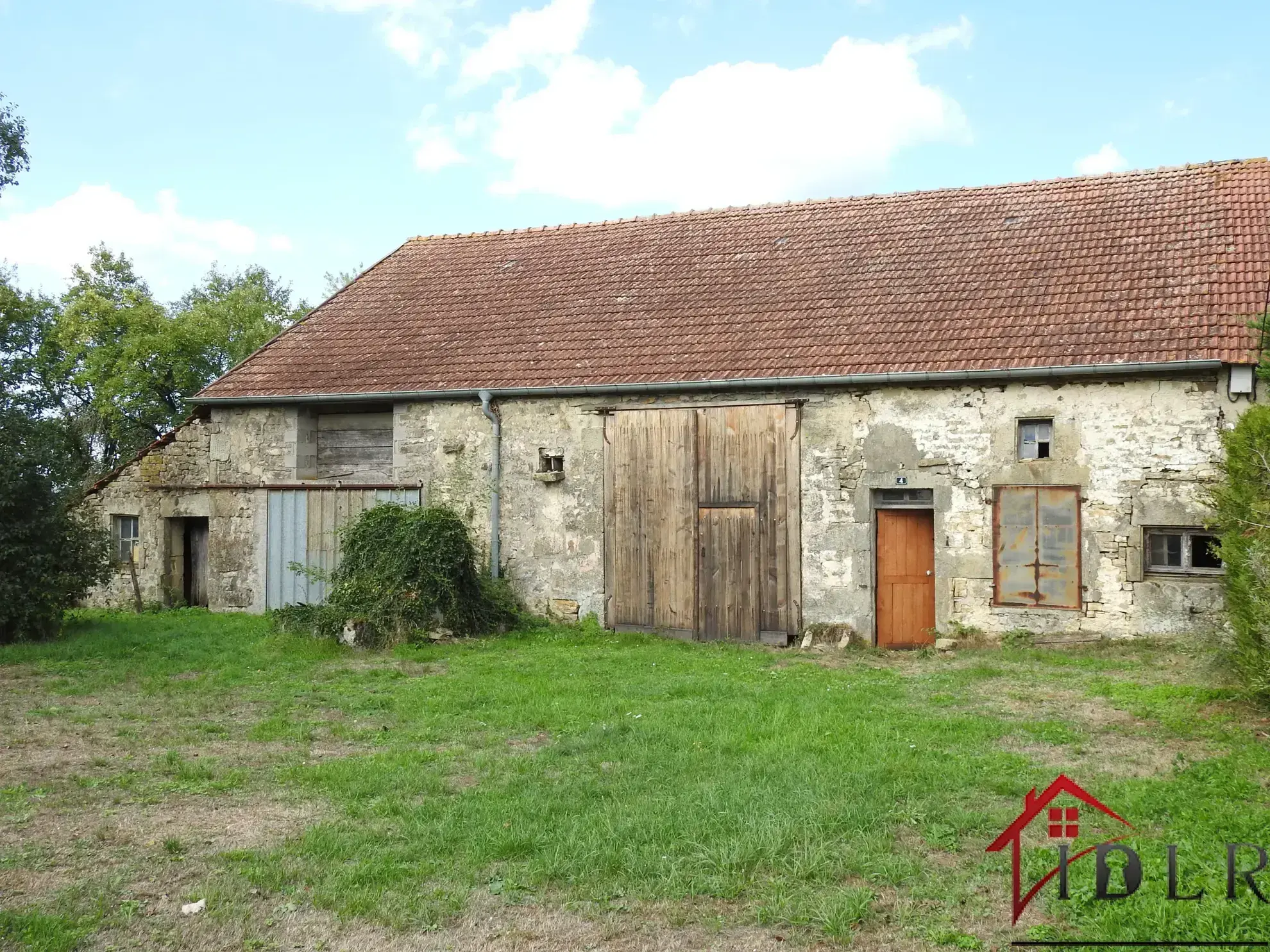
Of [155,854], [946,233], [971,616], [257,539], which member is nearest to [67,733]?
[155,854]

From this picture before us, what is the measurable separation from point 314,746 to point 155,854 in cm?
228

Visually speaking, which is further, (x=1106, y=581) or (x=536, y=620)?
(x=536, y=620)

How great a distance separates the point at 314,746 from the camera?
7379mm

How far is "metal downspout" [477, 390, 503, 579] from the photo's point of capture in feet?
45.6

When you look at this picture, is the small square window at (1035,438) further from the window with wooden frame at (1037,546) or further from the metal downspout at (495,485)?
the metal downspout at (495,485)

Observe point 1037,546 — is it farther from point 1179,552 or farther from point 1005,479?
point 1179,552

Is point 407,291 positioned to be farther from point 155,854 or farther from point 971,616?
point 155,854

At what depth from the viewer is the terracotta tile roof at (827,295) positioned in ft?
39.1

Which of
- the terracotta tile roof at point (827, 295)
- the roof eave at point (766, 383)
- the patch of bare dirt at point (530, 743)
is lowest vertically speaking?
the patch of bare dirt at point (530, 743)

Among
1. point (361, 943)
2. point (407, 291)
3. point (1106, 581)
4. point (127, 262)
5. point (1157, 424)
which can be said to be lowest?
point (361, 943)

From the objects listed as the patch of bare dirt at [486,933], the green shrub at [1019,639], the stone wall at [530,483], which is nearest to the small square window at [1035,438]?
the green shrub at [1019,639]

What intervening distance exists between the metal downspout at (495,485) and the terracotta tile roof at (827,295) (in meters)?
0.52

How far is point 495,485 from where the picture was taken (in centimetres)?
1391

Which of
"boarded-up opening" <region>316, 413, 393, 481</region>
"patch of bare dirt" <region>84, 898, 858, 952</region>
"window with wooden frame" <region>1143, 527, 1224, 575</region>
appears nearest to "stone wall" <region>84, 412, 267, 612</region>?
"boarded-up opening" <region>316, 413, 393, 481</region>
